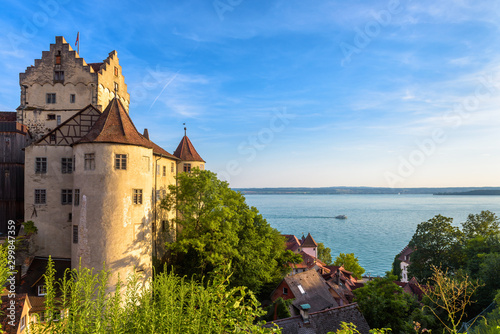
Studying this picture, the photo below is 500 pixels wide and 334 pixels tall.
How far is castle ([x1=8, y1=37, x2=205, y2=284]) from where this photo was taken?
2111 cm

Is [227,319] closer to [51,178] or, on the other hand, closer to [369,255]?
[51,178]

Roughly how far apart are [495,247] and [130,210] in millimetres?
33092

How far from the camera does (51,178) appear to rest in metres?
25.2

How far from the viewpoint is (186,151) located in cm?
3541

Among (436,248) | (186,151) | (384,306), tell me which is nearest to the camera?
(384,306)

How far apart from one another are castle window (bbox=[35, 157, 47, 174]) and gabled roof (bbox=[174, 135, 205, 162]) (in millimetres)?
13374

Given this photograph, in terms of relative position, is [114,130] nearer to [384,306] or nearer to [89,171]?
[89,171]

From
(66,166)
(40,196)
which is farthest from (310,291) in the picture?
(40,196)

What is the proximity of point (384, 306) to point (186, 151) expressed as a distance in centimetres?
2507

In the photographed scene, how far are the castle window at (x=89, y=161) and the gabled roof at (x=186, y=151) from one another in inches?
544

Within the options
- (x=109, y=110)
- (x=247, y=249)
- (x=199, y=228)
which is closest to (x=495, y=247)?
(x=247, y=249)

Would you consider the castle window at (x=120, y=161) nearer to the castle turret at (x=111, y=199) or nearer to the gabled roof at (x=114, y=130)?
the castle turret at (x=111, y=199)

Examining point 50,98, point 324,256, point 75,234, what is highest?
point 50,98

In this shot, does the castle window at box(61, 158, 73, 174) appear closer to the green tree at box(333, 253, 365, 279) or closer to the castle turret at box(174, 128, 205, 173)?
the castle turret at box(174, 128, 205, 173)
